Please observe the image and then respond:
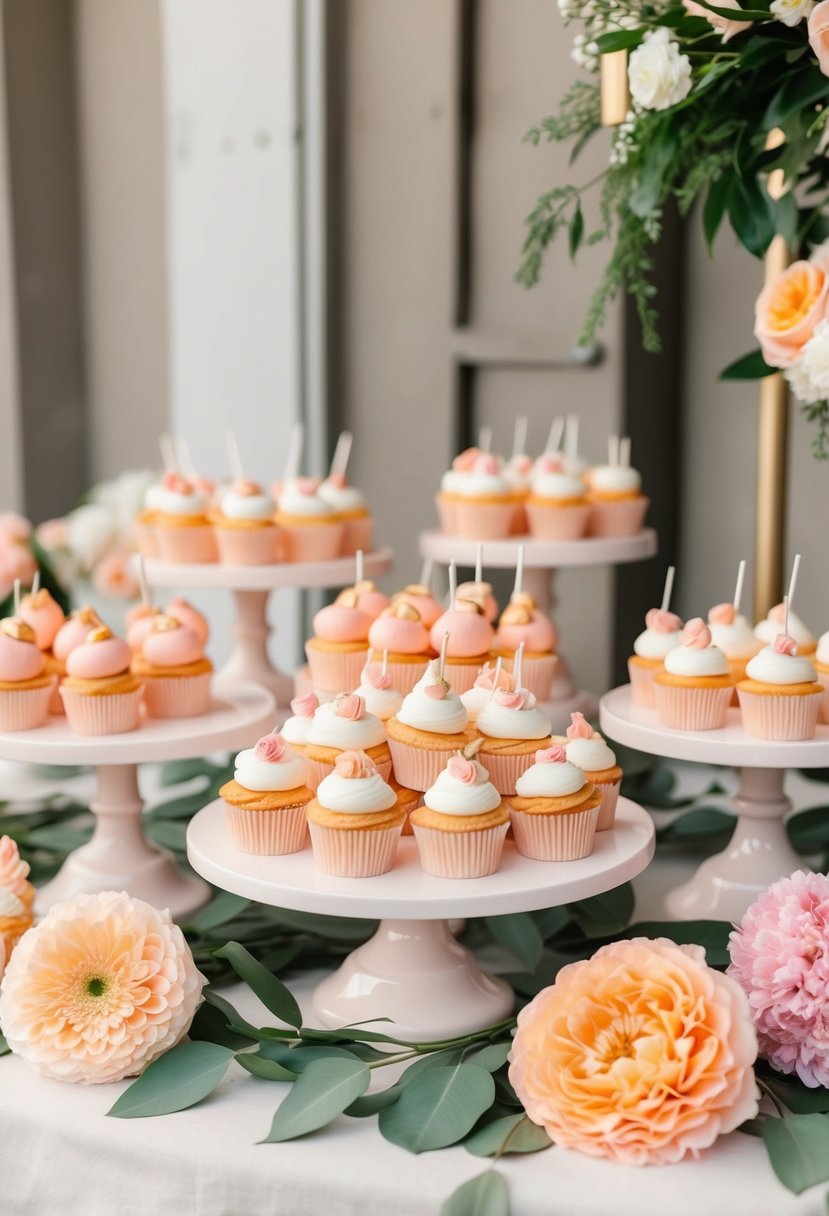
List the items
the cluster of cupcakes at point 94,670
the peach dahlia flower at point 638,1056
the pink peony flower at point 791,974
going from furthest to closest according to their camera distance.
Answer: the cluster of cupcakes at point 94,670
the pink peony flower at point 791,974
the peach dahlia flower at point 638,1056

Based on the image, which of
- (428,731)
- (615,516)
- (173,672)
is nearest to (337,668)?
Answer: (173,672)

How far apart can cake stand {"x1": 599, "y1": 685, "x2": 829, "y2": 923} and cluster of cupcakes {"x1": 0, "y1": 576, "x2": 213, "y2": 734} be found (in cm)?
50

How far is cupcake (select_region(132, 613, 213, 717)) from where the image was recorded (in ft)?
5.44

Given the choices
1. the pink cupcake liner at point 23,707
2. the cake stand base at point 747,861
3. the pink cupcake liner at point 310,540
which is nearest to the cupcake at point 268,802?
the pink cupcake liner at point 23,707

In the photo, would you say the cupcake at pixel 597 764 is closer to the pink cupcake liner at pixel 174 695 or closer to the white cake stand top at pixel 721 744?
the white cake stand top at pixel 721 744

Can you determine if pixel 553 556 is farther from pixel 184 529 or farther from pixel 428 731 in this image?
pixel 428 731

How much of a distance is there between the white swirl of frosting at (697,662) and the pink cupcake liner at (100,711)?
61cm

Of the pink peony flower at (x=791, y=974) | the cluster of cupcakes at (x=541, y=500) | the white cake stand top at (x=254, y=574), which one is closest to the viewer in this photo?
the pink peony flower at (x=791, y=974)

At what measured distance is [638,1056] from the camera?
45.0 inches

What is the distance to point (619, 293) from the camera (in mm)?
2361

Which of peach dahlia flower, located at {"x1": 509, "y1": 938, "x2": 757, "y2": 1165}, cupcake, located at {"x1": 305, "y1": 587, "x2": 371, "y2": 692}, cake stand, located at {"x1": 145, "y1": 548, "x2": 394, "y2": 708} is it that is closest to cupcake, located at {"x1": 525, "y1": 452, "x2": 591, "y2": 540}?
cake stand, located at {"x1": 145, "y1": 548, "x2": 394, "y2": 708}

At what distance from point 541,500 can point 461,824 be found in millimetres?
886

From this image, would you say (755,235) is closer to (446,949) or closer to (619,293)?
(619,293)

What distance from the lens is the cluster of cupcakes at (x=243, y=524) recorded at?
200cm
